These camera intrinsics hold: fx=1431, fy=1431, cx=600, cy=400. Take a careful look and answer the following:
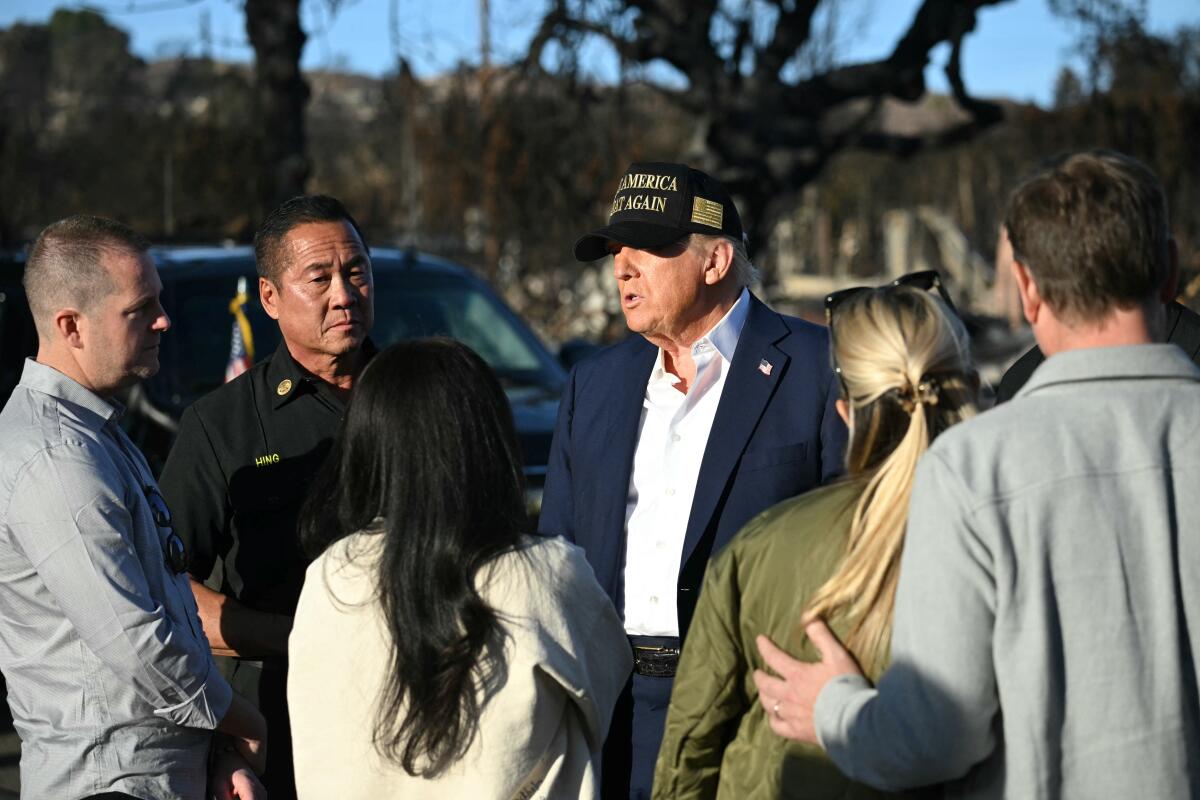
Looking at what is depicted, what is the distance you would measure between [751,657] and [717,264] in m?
1.55

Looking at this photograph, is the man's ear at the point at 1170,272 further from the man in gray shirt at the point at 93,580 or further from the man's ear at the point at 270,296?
the man's ear at the point at 270,296

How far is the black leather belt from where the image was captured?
3.52 metres

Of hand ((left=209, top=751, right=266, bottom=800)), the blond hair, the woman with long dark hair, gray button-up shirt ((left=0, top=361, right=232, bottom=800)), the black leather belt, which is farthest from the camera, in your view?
the black leather belt

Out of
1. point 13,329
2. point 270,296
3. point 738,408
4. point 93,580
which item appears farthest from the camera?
point 13,329

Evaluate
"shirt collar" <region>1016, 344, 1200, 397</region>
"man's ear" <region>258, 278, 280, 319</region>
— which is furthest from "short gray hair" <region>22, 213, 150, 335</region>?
"shirt collar" <region>1016, 344, 1200, 397</region>

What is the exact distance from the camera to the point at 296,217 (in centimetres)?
401

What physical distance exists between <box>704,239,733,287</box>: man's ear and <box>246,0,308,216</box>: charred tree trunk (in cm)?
847

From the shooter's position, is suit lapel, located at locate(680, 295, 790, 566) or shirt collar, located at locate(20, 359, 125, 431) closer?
shirt collar, located at locate(20, 359, 125, 431)

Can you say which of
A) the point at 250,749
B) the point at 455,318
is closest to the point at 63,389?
the point at 250,749

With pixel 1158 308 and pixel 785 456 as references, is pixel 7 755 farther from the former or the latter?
pixel 1158 308

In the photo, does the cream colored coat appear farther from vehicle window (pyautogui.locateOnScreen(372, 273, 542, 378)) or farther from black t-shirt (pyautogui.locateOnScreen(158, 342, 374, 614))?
vehicle window (pyautogui.locateOnScreen(372, 273, 542, 378))

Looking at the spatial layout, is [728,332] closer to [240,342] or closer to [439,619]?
[439,619]

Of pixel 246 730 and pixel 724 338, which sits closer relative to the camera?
pixel 246 730

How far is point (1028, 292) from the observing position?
2303mm
